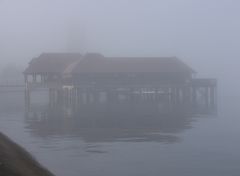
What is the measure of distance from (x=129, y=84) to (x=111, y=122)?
30.0ft

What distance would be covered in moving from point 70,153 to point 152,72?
957 inches

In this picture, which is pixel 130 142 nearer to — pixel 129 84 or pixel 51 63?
pixel 129 84

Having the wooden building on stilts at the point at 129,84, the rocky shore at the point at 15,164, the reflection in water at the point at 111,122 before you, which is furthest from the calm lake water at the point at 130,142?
the rocky shore at the point at 15,164

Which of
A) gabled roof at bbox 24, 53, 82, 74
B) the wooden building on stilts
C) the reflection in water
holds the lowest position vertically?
the reflection in water

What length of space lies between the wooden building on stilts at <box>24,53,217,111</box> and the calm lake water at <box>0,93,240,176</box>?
2103mm

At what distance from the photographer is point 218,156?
20281 mm

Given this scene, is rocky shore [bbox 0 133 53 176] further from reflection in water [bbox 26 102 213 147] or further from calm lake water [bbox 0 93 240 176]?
reflection in water [bbox 26 102 213 147]

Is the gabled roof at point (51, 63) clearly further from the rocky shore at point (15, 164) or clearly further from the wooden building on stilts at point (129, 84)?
the rocky shore at point (15, 164)

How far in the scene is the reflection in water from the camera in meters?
27.9

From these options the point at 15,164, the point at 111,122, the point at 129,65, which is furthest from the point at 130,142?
the point at 129,65

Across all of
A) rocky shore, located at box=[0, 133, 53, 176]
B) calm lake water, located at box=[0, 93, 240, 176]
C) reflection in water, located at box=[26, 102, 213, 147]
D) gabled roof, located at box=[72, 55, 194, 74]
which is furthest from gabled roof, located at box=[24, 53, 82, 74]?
rocky shore, located at box=[0, 133, 53, 176]

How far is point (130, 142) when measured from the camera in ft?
82.2

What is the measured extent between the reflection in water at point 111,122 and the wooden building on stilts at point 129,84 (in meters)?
0.79

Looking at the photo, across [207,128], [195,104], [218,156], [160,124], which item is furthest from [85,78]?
[218,156]
